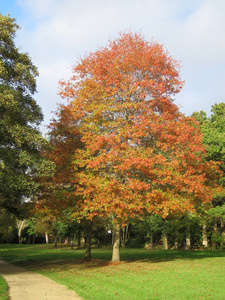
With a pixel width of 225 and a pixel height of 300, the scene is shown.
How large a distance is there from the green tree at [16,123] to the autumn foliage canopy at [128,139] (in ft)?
11.1

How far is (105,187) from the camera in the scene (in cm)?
1773

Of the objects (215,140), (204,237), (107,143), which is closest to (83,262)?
(107,143)

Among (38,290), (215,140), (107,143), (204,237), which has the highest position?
(215,140)

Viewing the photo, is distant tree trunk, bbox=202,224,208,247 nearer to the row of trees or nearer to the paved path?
the row of trees

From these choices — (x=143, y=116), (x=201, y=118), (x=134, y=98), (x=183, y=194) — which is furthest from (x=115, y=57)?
(x=201, y=118)

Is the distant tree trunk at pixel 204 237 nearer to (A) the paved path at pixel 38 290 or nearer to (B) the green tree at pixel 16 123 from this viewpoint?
(B) the green tree at pixel 16 123

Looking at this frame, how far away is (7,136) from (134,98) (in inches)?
364

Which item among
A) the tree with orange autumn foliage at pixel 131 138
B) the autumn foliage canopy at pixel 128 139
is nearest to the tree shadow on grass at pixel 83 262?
the tree with orange autumn foliage at pixel 131 138

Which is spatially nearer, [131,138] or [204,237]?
[131,138]

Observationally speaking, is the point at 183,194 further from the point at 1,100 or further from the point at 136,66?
the point at 1,100

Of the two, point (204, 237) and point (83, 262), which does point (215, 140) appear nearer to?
point (204, 237)

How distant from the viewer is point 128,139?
1995cm

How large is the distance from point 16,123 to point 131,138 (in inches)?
283

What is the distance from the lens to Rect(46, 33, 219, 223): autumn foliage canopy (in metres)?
18.2
